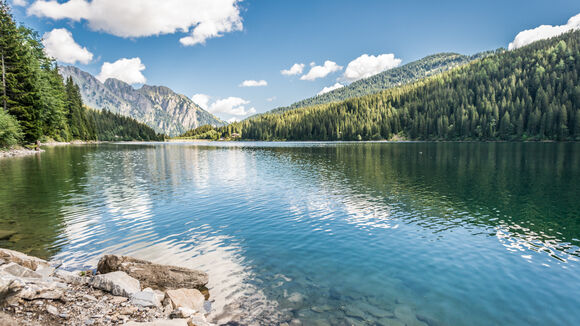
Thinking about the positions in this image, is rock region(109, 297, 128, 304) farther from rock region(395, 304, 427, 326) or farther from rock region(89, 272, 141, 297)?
rock region(395, 304, 427, 326)

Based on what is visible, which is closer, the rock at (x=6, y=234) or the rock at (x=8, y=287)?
the rock at (x=8, y=287)

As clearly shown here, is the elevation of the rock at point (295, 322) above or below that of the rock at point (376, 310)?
above

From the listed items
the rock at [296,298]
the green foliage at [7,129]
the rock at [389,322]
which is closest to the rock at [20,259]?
the rock at [296,298]

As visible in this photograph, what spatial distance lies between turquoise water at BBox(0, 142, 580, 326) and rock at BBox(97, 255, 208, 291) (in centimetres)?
96

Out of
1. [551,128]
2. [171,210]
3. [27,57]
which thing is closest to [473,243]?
[171,210]

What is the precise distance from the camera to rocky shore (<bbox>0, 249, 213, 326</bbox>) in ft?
27.8

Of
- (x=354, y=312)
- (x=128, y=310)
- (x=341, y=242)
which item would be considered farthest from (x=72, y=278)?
(x=341, y=242)

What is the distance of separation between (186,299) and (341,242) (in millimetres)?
10609

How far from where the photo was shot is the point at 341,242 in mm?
18438

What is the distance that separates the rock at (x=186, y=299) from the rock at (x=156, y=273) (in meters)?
1.03

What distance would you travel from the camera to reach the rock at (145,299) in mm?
10172

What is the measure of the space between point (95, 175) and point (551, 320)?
178 feet

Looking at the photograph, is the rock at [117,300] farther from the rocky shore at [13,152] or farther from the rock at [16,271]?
the rocky shore at [13,152]

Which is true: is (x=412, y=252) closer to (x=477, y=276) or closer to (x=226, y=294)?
(x=477, y=276)
